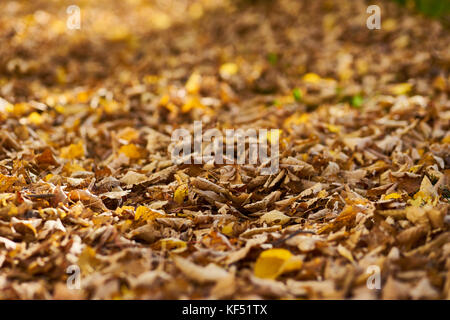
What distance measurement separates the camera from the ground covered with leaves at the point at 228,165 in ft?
5.98

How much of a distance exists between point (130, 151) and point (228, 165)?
73 cm

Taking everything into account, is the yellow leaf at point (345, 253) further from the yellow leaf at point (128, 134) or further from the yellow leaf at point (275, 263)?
the yellow leaf at point (128, 134)

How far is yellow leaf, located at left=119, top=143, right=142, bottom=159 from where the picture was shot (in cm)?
303

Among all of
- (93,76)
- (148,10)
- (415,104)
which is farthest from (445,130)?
(148,10)

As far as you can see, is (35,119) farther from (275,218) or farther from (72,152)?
(275,218)

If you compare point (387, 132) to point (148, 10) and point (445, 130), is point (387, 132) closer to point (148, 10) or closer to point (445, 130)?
point (445, 130)

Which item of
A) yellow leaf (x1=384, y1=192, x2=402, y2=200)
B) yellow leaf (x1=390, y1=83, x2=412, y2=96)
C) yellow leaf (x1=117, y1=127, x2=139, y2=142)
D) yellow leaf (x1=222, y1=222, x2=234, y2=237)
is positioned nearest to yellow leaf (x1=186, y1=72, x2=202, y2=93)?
yellow leaf (x1=117, y1=127, x2=139, y2=142)

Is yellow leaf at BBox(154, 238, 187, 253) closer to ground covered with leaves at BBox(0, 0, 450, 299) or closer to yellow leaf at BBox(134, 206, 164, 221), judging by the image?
ground covered with leaves at BBox(0, 0, 450, 299)

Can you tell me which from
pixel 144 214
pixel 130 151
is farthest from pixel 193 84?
pixel 144 214

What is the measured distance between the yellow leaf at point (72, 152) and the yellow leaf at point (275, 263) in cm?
171

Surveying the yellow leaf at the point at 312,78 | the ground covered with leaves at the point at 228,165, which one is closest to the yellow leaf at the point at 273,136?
the ground covered with leaves at the point at 228,165

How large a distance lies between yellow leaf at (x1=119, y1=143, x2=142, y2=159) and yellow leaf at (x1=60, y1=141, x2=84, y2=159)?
287 mm

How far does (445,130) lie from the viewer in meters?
3.29
